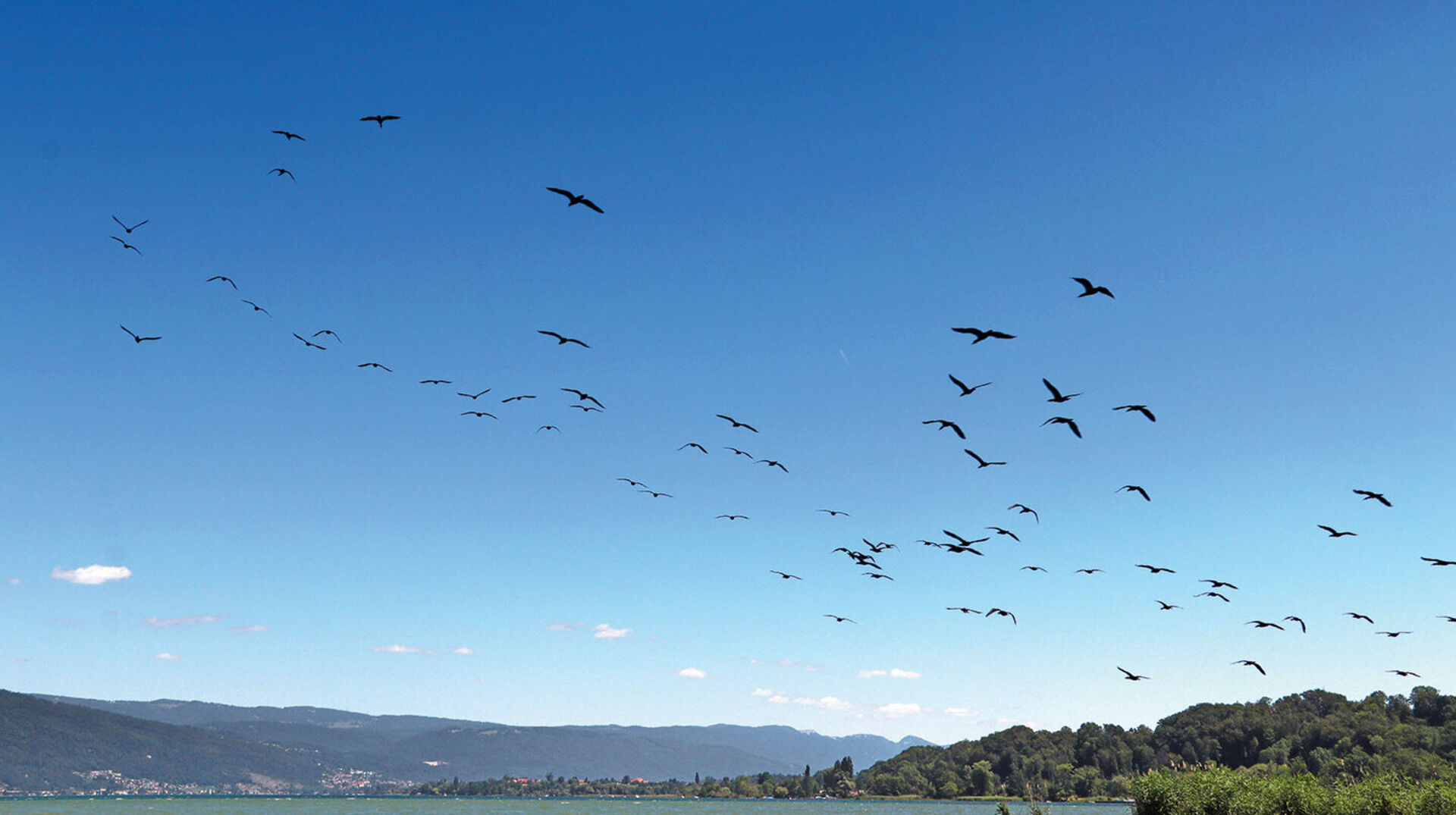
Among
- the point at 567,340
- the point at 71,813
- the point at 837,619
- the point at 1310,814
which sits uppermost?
the point at 567,340

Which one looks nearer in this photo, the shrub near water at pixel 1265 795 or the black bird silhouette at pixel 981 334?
the black bird silhouette at pixel 981 334

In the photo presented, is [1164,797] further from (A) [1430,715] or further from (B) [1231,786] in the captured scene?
(A) [1430,715]

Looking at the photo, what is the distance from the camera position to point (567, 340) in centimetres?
2992

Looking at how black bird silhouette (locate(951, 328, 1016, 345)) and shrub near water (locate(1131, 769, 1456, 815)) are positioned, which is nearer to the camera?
black bird silhouette (locate(951, 328, 1016, 345))

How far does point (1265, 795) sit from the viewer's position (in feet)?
170

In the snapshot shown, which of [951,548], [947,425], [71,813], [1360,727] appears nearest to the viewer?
[947,425]

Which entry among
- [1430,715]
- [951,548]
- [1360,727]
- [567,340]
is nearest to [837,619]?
[951,548]

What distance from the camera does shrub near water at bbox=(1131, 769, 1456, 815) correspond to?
47.8m

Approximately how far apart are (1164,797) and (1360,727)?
17233cm

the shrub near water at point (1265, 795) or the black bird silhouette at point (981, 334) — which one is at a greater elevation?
the black bird silhouette at point (981, 334)

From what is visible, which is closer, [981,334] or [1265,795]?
[981,334]

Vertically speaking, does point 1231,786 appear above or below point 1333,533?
below

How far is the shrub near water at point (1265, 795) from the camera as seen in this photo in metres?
47.8

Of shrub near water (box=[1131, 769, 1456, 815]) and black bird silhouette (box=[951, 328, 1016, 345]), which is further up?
black bird silhouette (box=[951, 328, 1016, 345])
